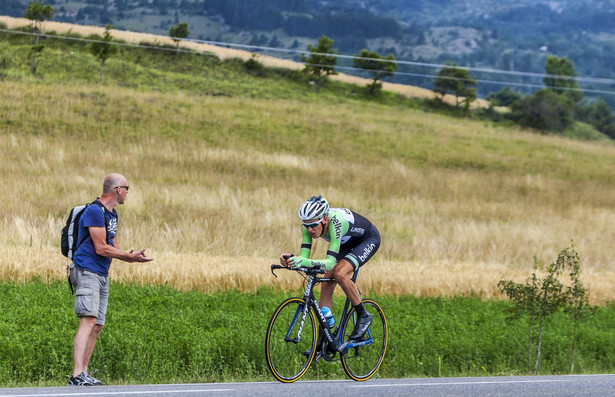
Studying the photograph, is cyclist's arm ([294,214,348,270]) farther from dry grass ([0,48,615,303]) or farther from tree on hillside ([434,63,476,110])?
tree on hillside ([434,63,476,110])

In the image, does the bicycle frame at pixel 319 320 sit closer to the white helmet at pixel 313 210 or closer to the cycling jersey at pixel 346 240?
the cycling jersey at pixel 346 240

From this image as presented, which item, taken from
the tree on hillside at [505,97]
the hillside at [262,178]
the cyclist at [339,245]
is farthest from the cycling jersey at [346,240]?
the tree on hillside at [505,97]

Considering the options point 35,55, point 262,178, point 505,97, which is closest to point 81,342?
point 262,178

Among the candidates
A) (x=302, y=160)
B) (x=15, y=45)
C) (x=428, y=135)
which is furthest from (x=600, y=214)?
(x=15, y=45)

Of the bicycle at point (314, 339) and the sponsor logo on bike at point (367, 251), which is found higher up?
the sponsor logo on bike at point (367, 251)

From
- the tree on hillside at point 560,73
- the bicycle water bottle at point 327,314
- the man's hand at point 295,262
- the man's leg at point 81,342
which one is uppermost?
the tree on hillside at point 560,73

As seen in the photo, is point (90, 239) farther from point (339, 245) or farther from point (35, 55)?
point (35, 55)

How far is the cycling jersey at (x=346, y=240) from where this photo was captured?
921cm

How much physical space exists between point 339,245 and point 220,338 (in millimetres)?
3126

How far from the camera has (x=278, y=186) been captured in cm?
3912

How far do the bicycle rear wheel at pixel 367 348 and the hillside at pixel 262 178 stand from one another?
6720mm

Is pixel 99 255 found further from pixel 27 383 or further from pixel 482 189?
pixel 482 189

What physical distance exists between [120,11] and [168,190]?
63774 mm

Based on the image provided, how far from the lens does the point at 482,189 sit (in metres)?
45.8
